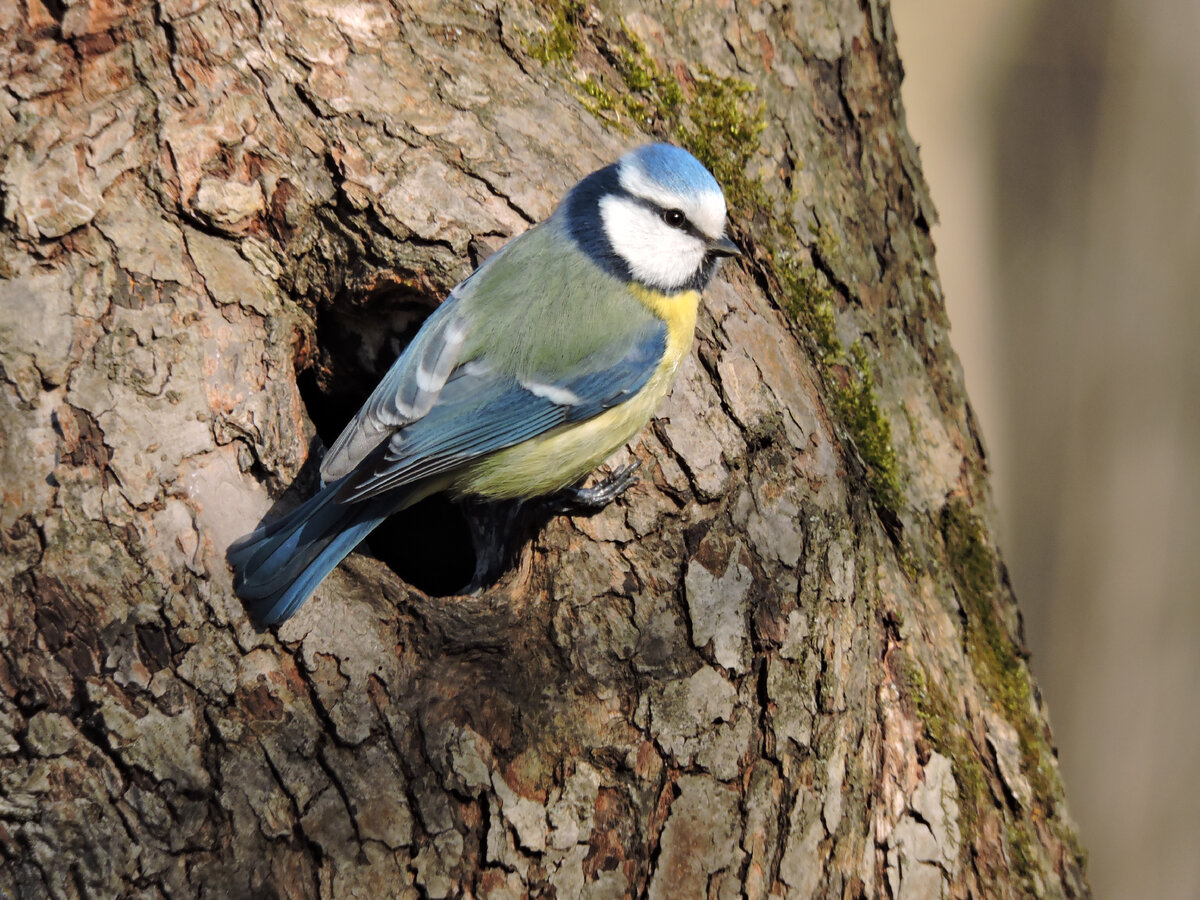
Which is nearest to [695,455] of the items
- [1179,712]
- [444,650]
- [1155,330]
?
[444,650]

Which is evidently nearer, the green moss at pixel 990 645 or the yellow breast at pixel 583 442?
the yellow breast at pixel 583 442

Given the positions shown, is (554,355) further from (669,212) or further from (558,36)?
(558,36)

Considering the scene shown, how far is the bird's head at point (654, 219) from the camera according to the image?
2084mm

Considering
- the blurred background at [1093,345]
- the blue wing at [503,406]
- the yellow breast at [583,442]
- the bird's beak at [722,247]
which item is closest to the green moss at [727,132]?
the bird's beak at [722,247]

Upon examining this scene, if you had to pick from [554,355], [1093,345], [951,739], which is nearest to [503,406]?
[554,355]

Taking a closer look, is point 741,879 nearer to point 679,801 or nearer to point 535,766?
point 679,801

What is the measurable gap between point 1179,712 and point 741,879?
8.54 ft

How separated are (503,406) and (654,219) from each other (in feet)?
1.82

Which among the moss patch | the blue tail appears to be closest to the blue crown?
the moss patch

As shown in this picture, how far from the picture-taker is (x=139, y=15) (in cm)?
198

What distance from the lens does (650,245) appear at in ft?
7.32

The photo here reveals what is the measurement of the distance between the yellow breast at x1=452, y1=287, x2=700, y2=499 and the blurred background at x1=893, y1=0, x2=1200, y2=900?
84.6 inches

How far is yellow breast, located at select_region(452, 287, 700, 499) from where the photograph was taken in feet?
6.77

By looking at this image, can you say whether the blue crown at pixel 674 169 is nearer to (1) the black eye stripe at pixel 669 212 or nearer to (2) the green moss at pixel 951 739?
(1) the black eye stripe at pixel 669 212
